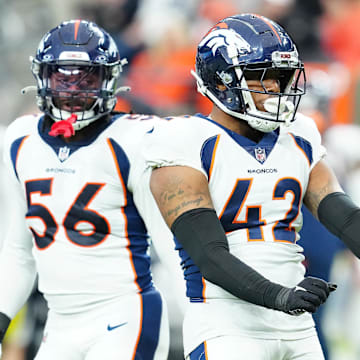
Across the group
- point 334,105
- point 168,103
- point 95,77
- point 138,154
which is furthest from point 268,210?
point 168,103

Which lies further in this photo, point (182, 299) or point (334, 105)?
point (334, 105)

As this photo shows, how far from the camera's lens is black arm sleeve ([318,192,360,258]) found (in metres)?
3.28

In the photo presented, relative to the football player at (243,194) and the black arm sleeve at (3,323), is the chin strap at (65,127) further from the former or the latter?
the black arm sleeve at (3,323)

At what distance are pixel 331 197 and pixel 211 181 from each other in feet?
1.54

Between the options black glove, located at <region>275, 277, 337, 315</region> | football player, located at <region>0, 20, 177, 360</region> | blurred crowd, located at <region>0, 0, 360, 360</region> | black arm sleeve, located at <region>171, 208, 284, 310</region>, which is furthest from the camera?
blurred crowd, located at <region>0, 0, 360, 360</region>

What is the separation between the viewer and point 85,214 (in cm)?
373

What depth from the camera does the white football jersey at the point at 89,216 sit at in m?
3.73

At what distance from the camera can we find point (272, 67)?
3.30 metres

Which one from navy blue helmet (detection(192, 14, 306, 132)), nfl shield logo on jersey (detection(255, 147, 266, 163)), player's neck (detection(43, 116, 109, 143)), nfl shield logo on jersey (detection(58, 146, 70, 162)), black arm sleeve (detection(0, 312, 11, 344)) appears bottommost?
black arm sleeve (detection(0, 312, 11, 344))

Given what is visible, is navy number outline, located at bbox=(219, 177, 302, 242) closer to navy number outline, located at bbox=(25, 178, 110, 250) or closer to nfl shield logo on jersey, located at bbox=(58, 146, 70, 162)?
navy number outline, located at bbox=(25, 178, 110, 250)

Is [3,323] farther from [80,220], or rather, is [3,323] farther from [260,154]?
[260,154]

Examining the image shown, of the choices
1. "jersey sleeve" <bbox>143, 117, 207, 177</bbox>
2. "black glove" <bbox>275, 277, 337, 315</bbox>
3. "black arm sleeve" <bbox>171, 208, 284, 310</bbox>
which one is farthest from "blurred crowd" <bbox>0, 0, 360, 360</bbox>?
"black glove" <bbox>275, 277, 337, 315</bbox>

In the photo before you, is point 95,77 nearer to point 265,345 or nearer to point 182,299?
point 182,299

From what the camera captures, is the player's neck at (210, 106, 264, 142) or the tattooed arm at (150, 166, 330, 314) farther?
the player's neck at (210, 106, 264, 142)
